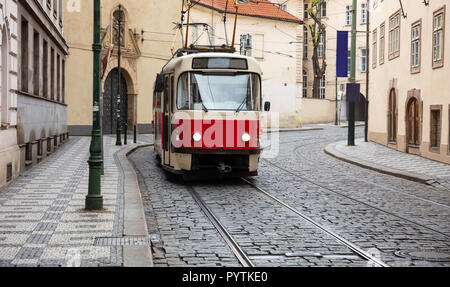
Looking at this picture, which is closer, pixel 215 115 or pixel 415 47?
pixel 215 115

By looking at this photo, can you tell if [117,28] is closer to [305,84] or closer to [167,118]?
[167,118]

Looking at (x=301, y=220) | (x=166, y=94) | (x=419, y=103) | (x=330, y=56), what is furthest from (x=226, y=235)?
(x=330, y=56)

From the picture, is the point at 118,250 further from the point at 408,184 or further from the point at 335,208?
the point at 408,184

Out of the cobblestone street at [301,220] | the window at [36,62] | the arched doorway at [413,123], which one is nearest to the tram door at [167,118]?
the cobblestone street at [301,220]

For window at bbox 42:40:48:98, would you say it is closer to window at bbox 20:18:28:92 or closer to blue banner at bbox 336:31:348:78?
window at bbox 20:18:28:92

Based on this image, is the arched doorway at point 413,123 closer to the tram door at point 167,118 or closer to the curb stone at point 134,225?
the tram door at point 167,118

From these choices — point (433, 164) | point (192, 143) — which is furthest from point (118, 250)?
point (433, 164)

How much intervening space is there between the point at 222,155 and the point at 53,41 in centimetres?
1231

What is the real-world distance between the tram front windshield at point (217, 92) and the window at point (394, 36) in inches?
558

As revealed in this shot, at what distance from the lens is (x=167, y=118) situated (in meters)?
15.5

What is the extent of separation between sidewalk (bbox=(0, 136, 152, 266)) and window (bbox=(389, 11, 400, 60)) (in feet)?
52.3

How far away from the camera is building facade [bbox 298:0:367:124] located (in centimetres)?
5944

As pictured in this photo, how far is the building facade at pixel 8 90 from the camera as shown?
1371 centimetres

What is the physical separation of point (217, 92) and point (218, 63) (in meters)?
0.67
